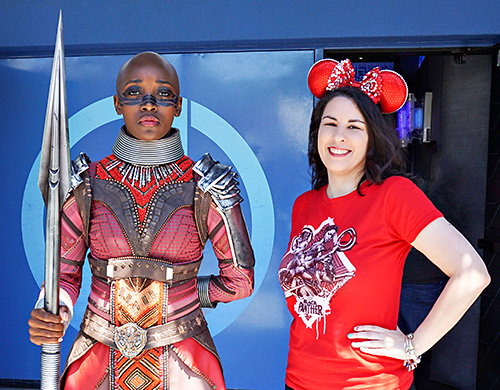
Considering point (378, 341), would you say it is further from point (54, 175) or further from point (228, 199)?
point (54, 175)

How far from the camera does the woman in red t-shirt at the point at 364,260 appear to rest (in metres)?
1.45

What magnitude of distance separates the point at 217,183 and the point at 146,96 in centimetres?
40

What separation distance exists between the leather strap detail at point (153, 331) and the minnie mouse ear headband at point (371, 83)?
101 cm

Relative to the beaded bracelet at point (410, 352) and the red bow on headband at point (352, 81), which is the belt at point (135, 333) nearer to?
the beaded bracelet at point (410, 352)

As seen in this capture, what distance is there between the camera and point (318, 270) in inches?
61.6

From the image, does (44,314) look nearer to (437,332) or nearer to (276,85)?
(437,332)

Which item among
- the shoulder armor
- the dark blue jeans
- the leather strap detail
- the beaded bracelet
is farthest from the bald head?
the dark blue jeans

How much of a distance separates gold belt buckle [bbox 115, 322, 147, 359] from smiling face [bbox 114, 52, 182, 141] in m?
0.66

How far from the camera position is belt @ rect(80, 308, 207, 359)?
1.60 meters

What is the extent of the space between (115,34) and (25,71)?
0.74m

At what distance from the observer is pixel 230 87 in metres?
3.28

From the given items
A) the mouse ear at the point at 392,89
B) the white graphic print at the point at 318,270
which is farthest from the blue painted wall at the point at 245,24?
the white graphic print at the point at 318,270

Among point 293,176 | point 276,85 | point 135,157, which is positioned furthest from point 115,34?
point 135,157

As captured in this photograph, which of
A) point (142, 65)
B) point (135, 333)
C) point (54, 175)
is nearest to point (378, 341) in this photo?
point (135, 333)
